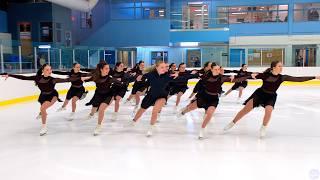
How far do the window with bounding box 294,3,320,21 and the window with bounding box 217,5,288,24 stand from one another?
2.43 ft

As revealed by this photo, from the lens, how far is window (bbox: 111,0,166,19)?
86.0ft

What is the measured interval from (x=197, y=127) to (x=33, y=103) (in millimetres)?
6112

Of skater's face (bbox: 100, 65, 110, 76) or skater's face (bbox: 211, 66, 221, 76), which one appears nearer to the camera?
skater's face (bbox: 211, 66, 221, 76)

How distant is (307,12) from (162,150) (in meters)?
23.3

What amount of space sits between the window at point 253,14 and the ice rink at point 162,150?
18.4 m

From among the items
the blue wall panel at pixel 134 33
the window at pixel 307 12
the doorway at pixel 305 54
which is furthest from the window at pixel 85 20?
the window at pixel 307 12

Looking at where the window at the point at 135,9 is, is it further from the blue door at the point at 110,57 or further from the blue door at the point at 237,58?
the blue door at the point at 110,57

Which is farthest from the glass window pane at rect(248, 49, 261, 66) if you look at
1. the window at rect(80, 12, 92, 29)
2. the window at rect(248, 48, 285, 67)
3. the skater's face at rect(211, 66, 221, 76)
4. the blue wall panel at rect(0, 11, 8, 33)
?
the skater's face at rect(211, 66, 221, 76)

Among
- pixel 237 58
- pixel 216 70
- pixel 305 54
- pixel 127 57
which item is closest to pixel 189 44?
pixel 237 58

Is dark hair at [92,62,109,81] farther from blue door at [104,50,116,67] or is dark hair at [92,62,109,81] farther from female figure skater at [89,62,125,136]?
blue door at [104,50,116,67]

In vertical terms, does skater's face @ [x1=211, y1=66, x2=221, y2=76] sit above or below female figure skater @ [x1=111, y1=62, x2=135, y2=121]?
above

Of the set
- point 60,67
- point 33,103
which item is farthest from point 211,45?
point 33,103

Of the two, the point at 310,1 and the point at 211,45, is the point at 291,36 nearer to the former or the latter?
the point at 310,1

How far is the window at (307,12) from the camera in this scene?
2530cm
